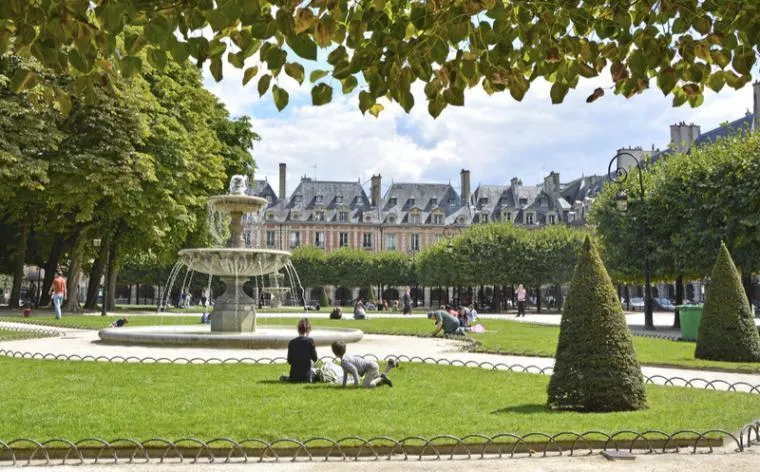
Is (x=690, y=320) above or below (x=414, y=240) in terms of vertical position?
below

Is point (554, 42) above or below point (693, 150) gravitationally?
below

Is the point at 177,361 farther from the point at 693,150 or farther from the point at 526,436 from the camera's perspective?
the point at 693,150

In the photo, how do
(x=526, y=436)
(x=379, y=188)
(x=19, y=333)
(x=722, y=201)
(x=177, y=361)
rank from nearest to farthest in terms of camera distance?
(x=526, y=436) → (x=177, y=361) → (x=19, y=333) → (x=722, y=201) → (x=379, y=188)

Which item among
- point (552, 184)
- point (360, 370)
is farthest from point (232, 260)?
point (552, 184)

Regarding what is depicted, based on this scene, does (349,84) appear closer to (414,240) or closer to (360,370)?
(360,370)

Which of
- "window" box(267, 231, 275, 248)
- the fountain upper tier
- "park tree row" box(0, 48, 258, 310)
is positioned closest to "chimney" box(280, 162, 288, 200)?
"window" box(267, 231, 275, 248)

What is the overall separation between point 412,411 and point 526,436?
209 centimetres

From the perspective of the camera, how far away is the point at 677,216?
31031 millimetres

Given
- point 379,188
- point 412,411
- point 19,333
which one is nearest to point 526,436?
point 412,411

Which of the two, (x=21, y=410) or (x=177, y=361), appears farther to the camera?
(x=177, y=361)

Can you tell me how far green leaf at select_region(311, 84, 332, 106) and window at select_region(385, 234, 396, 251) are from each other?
88.0 m

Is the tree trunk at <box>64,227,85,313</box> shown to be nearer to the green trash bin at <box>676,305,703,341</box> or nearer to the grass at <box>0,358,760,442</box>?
the grass at <box>0,358,760,442</box>

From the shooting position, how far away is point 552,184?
98.0m

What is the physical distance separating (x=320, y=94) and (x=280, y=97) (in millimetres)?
246
